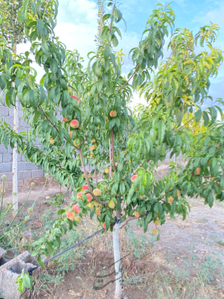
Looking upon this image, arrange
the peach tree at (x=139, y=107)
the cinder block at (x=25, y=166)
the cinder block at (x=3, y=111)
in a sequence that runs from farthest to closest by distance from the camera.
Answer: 1. the cinder block at (x=25, y=166)
2. the cinder block at (x=3, y=111)
3. the peach tree at (x=139, y=107)

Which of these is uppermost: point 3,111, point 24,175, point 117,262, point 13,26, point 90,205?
point 13,26

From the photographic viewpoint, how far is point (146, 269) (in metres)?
1.96

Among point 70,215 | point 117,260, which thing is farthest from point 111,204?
point 117,260

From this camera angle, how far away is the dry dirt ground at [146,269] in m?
1.70

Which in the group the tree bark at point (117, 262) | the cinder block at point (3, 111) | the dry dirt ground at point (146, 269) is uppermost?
the cinder block at point (3, 111)

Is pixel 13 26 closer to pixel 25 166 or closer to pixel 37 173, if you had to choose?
pixel 25 166

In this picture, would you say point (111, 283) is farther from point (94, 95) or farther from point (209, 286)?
point (94, 95)

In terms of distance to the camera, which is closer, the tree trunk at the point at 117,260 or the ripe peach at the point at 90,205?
the ripe peach at the point at 90,205

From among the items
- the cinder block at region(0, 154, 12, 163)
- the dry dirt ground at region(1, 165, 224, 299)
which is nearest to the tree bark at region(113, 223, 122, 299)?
the dry dirt ground at region(1, 165, 224, 299)

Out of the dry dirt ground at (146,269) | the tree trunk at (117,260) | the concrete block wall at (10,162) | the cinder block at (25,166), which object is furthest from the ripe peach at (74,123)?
the cinder block at (25,166)

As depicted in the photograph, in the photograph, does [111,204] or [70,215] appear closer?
[70,215]

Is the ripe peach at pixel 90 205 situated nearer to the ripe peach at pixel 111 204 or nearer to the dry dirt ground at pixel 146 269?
the ripe peach at pixel 111 204

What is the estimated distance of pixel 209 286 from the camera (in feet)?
5.81

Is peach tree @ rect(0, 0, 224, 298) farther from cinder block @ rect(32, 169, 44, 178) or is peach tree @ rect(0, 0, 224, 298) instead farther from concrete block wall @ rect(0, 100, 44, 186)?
cinder block @ rect(32, 169, 44, 178)
